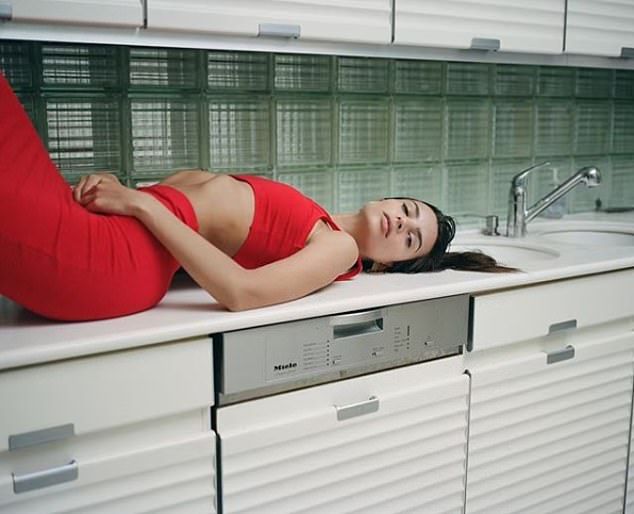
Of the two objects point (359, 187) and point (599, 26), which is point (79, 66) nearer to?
point (359, 187)

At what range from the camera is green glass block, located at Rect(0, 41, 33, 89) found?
1.66m

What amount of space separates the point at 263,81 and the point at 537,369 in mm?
1022

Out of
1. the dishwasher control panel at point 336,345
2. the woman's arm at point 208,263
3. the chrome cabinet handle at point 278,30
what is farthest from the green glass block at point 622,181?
the woman's arm at point 208,263

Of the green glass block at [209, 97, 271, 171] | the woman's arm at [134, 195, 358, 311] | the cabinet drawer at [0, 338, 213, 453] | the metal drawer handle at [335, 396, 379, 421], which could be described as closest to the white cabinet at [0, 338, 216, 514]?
the cabinet drawer at [0, 338, 213, 453]

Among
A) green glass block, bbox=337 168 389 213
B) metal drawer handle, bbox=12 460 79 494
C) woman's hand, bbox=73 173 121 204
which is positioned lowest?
metal drawer handle, bbox=12 460 79 494

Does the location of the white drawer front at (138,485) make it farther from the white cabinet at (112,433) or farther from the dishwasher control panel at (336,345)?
the dishwasher control panel at (336,345)

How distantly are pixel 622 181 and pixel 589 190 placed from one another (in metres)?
0.22

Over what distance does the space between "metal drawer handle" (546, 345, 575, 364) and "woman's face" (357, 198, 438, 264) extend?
41 centimetres

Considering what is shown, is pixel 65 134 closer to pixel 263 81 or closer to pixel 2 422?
pixel 263 81

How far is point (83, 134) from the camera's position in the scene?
176 centimetres

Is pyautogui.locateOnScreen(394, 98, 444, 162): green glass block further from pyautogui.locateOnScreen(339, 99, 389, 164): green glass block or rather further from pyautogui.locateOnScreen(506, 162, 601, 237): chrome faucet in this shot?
pyautogui.locateOnScreen(506, 162, 601, 237): chrome faucet

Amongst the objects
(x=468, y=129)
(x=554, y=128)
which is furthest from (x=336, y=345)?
(x=554, y=128)

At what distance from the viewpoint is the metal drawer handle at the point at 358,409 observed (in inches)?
57.7

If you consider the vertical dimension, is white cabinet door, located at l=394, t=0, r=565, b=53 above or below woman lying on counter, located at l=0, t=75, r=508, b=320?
above
